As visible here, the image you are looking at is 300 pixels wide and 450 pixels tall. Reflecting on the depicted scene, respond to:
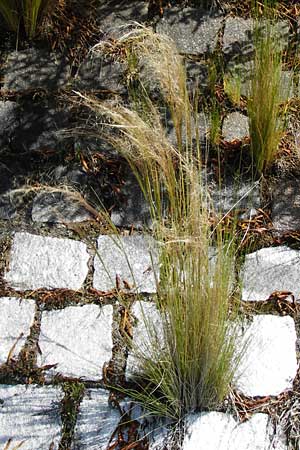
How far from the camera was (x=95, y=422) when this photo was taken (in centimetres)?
264

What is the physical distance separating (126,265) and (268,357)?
0.62 m

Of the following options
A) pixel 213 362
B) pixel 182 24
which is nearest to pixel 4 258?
pixel 213 362

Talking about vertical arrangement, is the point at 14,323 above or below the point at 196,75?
below

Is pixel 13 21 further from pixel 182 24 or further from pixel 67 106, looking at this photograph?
pixel 182 24

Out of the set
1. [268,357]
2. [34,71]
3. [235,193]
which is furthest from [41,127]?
[268,357]

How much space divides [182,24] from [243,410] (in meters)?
1.86

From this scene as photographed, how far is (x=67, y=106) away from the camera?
3.45m

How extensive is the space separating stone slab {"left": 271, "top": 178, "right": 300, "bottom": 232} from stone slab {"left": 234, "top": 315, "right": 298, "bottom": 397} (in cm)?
41

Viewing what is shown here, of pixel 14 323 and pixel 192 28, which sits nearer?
pixel 14 323

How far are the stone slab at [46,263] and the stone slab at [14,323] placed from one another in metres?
0.07

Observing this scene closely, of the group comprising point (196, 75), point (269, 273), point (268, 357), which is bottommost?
point (268, 357)

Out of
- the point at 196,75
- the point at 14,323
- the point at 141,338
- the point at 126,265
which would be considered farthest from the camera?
the point at 196,75

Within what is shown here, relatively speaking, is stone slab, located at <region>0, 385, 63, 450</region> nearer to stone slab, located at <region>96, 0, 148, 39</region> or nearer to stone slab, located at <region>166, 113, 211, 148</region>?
stone slab, located at <region>166, 113, 211, 148</region>

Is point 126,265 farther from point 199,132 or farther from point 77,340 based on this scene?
point 199,132
